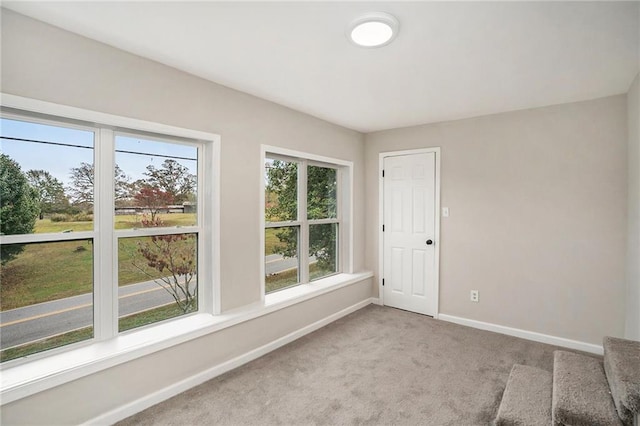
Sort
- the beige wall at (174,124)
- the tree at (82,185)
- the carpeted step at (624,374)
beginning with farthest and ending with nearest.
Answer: the tree at (82,185) < the beige wall at (174,124) < the carpeted step at (624,374)

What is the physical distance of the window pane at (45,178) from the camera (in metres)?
1.76

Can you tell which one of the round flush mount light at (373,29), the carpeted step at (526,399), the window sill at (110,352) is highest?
the round flush mount light at (373,29)

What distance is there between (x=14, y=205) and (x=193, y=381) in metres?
1.63

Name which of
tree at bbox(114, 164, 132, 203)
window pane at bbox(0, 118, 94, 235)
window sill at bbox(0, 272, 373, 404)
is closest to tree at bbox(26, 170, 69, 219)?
window pane at bbox(0, 118, 94, 235)

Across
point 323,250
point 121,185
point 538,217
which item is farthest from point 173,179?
point 538,217

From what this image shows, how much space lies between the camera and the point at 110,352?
1955mm

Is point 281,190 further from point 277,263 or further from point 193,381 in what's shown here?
point 193,381

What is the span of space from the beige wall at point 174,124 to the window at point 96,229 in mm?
156

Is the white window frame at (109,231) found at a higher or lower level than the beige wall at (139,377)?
higher

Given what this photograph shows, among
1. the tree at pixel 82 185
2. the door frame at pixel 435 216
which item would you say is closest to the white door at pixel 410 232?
the door frame at pixel 435 216

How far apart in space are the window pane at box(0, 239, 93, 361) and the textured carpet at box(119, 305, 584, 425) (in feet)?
2.36

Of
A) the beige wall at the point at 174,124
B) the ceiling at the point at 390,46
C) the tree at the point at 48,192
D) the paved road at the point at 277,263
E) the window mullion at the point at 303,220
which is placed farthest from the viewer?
the window mullion at the point at 303,220

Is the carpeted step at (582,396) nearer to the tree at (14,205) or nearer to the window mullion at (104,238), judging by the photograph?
the window mullion at (104,238)

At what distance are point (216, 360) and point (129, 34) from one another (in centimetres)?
237
